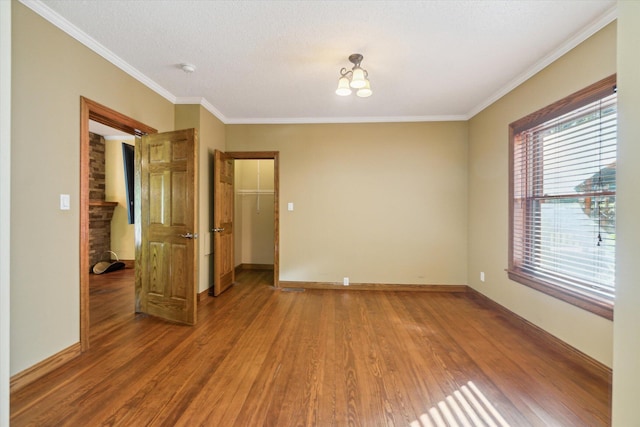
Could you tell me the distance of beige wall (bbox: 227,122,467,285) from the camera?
3.90 meters

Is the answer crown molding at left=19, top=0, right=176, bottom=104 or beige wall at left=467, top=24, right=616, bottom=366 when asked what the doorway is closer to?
crown molding at left=19, top=0, right=176, bottom=104

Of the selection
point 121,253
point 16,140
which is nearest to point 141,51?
point 16,140

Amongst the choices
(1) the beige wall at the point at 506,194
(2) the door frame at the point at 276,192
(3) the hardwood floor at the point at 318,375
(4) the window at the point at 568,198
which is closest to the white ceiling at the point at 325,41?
(1) the beige wall at the point at 506,194

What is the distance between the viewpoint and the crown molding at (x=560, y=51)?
1.84m

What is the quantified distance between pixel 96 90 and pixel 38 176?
0.92 meters

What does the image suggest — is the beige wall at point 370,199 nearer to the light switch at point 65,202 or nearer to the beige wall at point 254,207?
the beige wall at point 254,207

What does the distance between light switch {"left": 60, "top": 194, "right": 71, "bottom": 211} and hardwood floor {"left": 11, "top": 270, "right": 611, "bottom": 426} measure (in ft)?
3.86

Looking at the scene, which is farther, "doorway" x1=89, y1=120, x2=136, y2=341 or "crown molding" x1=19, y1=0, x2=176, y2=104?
"doorway" x1=89, y1=120, x2=136, y2=341

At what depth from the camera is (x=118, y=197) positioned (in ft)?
17.4

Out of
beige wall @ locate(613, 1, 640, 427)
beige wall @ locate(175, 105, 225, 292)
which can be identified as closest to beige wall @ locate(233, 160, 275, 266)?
beige wall @ locate(175, 105, 225, 292)

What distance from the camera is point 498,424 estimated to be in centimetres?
147

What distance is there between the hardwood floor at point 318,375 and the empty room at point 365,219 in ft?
0.06

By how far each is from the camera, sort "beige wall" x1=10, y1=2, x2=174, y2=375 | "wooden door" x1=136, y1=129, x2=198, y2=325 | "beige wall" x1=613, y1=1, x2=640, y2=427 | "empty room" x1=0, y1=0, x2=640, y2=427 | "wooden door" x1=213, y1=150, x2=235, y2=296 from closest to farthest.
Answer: "beige wall" x1=613, y1=1, x2=640, y2=427 → "empty room" x1=0, y1=0, x2=640, y2=427 → "beige wall" x1=10, y1=2, x2=174, y2=375 → "wooden door" x1=136, y1=129, x2=198, y2=325 → "wooden door" x1=213, y1=150, x2=235, y2=296

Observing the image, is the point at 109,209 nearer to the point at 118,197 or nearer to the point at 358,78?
the point at 118,197
